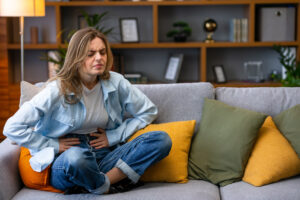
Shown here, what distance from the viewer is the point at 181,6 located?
4211mm

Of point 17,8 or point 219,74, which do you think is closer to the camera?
point 17,8

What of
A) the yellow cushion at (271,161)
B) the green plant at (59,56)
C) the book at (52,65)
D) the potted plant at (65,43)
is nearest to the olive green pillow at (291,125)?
the yellow cushion at (271,161)

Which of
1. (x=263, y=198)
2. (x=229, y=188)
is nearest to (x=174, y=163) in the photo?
(x=229, y=188)

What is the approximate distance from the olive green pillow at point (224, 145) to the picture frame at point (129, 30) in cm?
200

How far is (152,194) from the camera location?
1902 millimetres

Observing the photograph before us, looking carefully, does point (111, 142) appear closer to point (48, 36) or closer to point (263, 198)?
point (263, 198)

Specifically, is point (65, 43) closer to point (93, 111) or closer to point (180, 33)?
point (180, 33)

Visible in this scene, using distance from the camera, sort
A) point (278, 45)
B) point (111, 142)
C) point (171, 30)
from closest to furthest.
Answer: point (111, 142)
point (278, 45)
point (171, 30)

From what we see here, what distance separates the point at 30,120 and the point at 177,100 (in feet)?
2.62

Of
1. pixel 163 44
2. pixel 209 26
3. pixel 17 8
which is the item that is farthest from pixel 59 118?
pixel 209 26

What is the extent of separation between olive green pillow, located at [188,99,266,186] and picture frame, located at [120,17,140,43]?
2003 millimetres

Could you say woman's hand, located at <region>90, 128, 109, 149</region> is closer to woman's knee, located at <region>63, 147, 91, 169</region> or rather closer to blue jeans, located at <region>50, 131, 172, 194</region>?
blue jeans, located at <region>50, 131, 172, 194</region>

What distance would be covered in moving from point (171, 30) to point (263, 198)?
102 inches

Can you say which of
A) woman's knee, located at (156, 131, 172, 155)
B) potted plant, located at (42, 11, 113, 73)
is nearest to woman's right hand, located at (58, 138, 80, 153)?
woman's knee, located at (156, 131, 172, 155)
